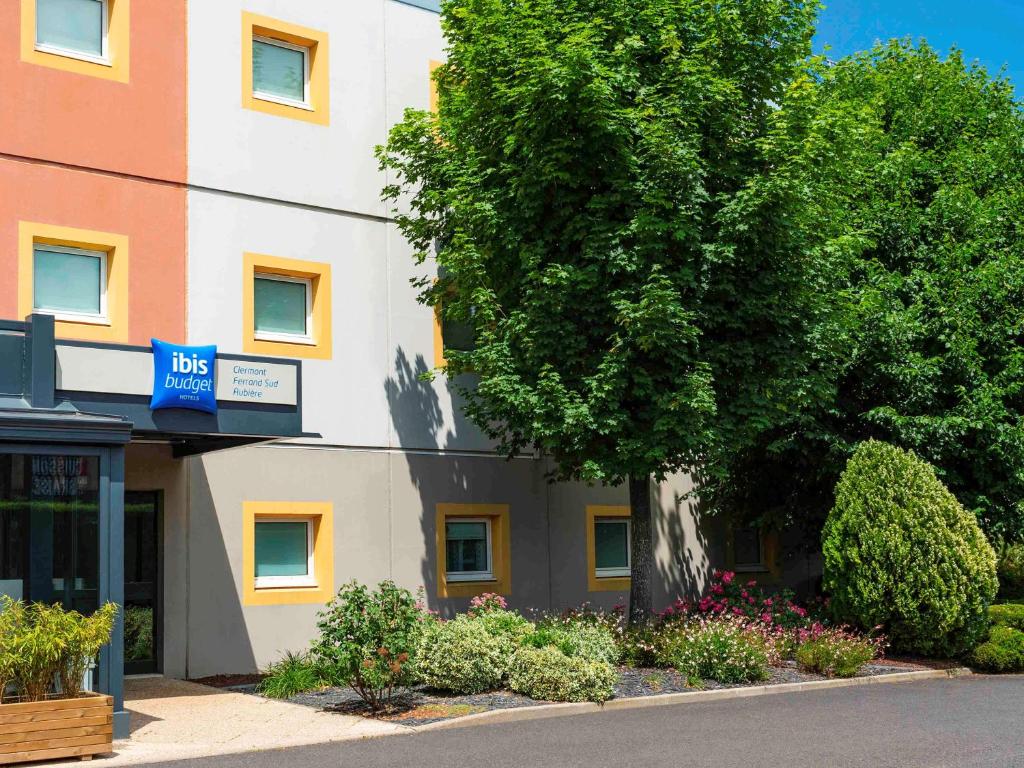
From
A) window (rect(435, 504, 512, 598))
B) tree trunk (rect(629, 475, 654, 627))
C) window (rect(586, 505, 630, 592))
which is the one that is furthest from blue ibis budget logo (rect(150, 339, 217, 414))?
window (rect(586, 505, 630, 592))

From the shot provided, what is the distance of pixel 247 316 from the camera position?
1586cm

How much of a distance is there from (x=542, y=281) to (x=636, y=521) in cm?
395

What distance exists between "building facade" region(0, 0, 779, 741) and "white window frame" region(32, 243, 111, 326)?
0.03 metres

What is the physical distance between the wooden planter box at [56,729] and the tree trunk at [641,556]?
8.51 metres

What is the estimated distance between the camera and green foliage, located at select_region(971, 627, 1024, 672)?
1750 centimetres

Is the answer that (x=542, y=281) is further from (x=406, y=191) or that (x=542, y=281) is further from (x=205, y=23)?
(x=205, y=23)

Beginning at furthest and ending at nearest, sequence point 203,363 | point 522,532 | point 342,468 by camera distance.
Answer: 1. point 522,532
2. point 342,468
3. point 203,363

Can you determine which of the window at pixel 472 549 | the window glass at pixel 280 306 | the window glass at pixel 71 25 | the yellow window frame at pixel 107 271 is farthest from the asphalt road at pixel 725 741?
the window glass at pixel 71 25

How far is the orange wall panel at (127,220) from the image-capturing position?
14.1 metres

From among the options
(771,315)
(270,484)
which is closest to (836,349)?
(771,315)

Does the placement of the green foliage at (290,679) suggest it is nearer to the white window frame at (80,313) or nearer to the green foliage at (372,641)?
the green foliage at (372,641)

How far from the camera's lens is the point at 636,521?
1714 centimetres

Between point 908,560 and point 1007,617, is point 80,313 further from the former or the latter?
point 1007,617

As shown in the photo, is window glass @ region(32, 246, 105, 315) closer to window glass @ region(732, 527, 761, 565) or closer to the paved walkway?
the paved walkway
